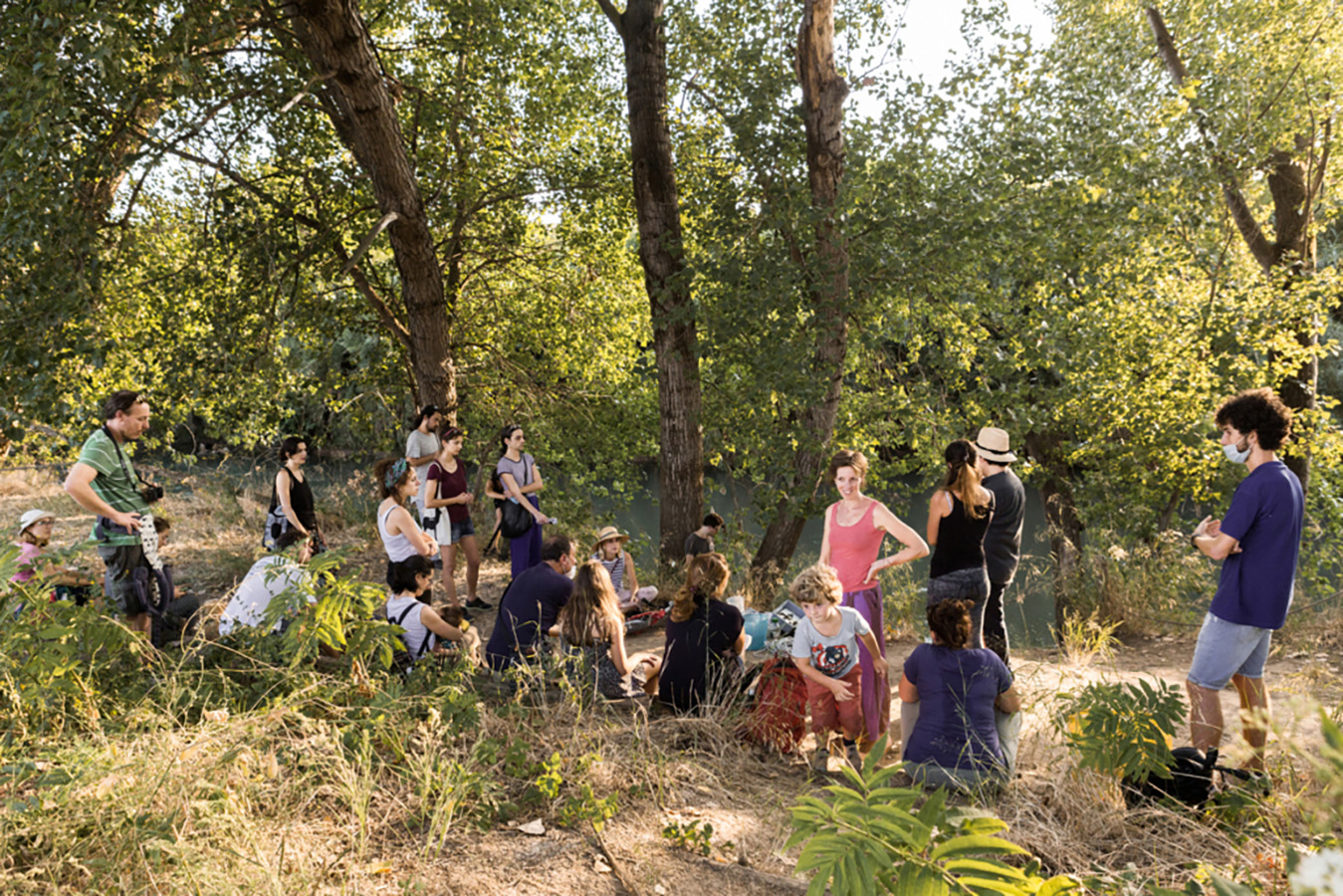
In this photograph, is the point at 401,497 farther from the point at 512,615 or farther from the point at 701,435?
the point at 701,435

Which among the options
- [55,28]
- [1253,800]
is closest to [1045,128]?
[1253,800]

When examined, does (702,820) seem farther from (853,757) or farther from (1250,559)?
(1250,559)

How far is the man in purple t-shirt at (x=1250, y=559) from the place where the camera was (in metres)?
3.40

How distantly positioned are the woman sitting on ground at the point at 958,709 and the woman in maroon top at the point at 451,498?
3.81 metres

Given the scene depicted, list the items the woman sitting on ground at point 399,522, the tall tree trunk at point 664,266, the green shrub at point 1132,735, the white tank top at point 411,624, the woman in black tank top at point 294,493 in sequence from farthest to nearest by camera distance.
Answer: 1. the tall tree trunk at point 664,266
2. the woman in black tank top at point 294,493
3. the woman sitting on ground at point 399,522
4. the white tank top at point 411,624
5. the green shrub at point 1132,735

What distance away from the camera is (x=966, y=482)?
166 inches

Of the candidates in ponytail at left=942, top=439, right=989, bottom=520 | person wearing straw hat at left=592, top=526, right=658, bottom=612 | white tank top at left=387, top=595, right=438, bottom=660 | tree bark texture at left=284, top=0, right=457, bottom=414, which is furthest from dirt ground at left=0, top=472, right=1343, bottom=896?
tree bark texture at left=284, top=0, right=457, bottom=414

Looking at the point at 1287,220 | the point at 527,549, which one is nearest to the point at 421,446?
the point at 527,549

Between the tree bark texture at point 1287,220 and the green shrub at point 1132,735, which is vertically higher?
the tree bark texture at point 1287,220

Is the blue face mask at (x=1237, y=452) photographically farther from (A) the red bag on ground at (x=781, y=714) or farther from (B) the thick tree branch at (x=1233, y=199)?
(B) the thick tree branch at (x=1233, y=199)

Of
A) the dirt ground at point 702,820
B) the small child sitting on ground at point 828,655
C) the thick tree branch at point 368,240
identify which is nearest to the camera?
the dirt ground at point 702,820

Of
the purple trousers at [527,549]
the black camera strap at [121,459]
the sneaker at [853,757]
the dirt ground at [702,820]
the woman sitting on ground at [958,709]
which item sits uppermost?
the black camera strap at [121,459]

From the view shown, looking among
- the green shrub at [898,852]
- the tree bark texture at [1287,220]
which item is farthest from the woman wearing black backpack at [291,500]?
the tree bark texture at [1287,220]

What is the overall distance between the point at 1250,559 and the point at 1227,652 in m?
0.42
